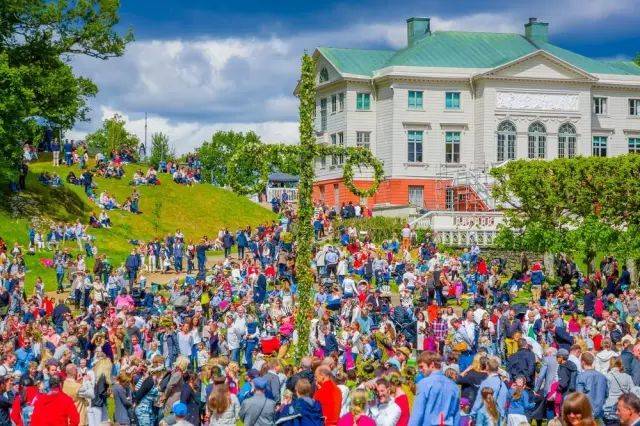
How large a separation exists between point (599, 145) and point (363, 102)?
16.0 meters

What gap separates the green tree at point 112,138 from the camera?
374 feet

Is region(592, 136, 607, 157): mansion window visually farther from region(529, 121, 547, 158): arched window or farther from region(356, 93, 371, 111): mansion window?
region(356, 93, 371, 111): mansion window

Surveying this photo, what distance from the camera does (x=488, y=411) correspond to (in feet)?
54.5

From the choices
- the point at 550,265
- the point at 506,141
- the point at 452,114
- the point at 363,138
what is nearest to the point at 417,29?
the point at 452,114

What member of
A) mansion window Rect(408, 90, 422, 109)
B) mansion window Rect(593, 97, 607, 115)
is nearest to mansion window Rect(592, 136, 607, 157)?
mansion window Rect(593, 97, 607, 115)

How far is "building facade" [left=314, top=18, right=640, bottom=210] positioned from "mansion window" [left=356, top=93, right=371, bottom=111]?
65 millimetres

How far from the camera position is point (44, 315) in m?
36.1

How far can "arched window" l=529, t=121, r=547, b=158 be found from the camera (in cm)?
7094

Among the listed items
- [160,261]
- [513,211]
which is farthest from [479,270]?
[160,261]

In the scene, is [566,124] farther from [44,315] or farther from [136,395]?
[136,395]

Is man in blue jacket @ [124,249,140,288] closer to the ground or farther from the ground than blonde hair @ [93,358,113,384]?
farther from the ground

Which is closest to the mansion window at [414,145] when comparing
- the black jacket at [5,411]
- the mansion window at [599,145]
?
the mansion window at [599,145]

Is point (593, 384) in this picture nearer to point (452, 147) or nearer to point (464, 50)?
point (452, 147)

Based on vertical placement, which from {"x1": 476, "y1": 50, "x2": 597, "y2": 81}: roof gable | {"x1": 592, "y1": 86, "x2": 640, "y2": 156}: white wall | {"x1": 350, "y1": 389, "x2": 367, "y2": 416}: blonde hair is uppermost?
{"x1": 476, "y1": 50, "x2": 597, "y2": 81}: roof gable
